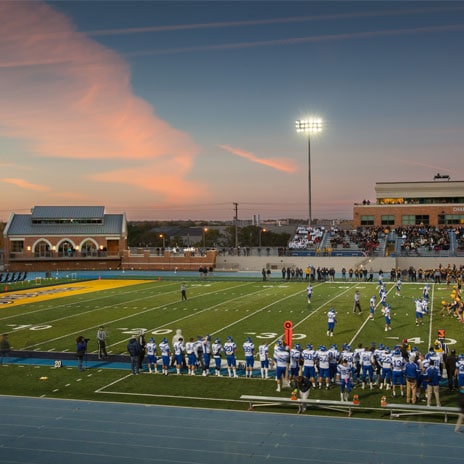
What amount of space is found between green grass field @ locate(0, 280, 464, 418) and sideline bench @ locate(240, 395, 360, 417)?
329 mm

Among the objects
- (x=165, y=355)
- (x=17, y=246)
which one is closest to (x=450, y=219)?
(x=17, y=246)

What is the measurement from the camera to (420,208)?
67250mm

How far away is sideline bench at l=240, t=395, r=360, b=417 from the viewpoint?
42.3 ft

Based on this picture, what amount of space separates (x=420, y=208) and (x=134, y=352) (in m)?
56.6

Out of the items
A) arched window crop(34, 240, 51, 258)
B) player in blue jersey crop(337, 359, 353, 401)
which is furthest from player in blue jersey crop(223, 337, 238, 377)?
arched window crop(34, 240, 51, 258)

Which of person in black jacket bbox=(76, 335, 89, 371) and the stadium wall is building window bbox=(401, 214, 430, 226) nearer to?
the stadium wall

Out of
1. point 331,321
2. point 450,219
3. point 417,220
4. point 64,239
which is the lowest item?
point 331,321

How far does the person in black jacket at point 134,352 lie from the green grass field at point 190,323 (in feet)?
1.58

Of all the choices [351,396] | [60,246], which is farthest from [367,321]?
[60,246]

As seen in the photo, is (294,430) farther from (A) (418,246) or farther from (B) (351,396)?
(A) (418,246)

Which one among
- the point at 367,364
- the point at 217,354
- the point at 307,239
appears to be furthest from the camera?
the point at 307,239

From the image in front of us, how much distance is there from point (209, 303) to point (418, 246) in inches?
1210

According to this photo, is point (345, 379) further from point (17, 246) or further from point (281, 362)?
point (17, 246)

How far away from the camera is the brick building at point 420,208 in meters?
66.8
